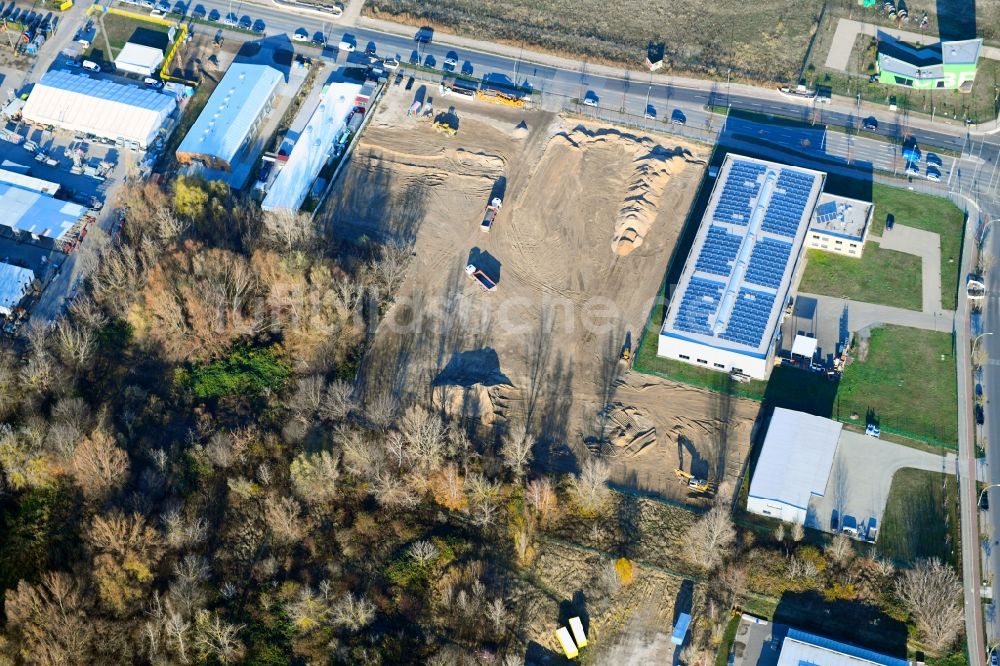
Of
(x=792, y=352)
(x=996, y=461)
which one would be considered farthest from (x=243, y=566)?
(x=996, y=461)

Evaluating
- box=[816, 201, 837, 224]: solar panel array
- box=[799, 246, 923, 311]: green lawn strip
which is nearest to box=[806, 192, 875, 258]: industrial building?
box=[816, 201, 837, 224]: solar panel array

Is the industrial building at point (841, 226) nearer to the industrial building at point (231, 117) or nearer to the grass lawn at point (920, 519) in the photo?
the grass lawn at point (920, 519)

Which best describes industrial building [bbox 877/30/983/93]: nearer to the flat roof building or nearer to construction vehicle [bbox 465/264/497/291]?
the flat roof building

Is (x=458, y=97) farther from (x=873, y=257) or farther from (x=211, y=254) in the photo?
(x=873, y=257)

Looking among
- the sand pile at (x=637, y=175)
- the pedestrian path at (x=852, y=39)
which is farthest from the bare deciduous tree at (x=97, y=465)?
the pedestrian path at (x=852, y=39)

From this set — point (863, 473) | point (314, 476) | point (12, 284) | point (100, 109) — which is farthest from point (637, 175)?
point (12, 284)
